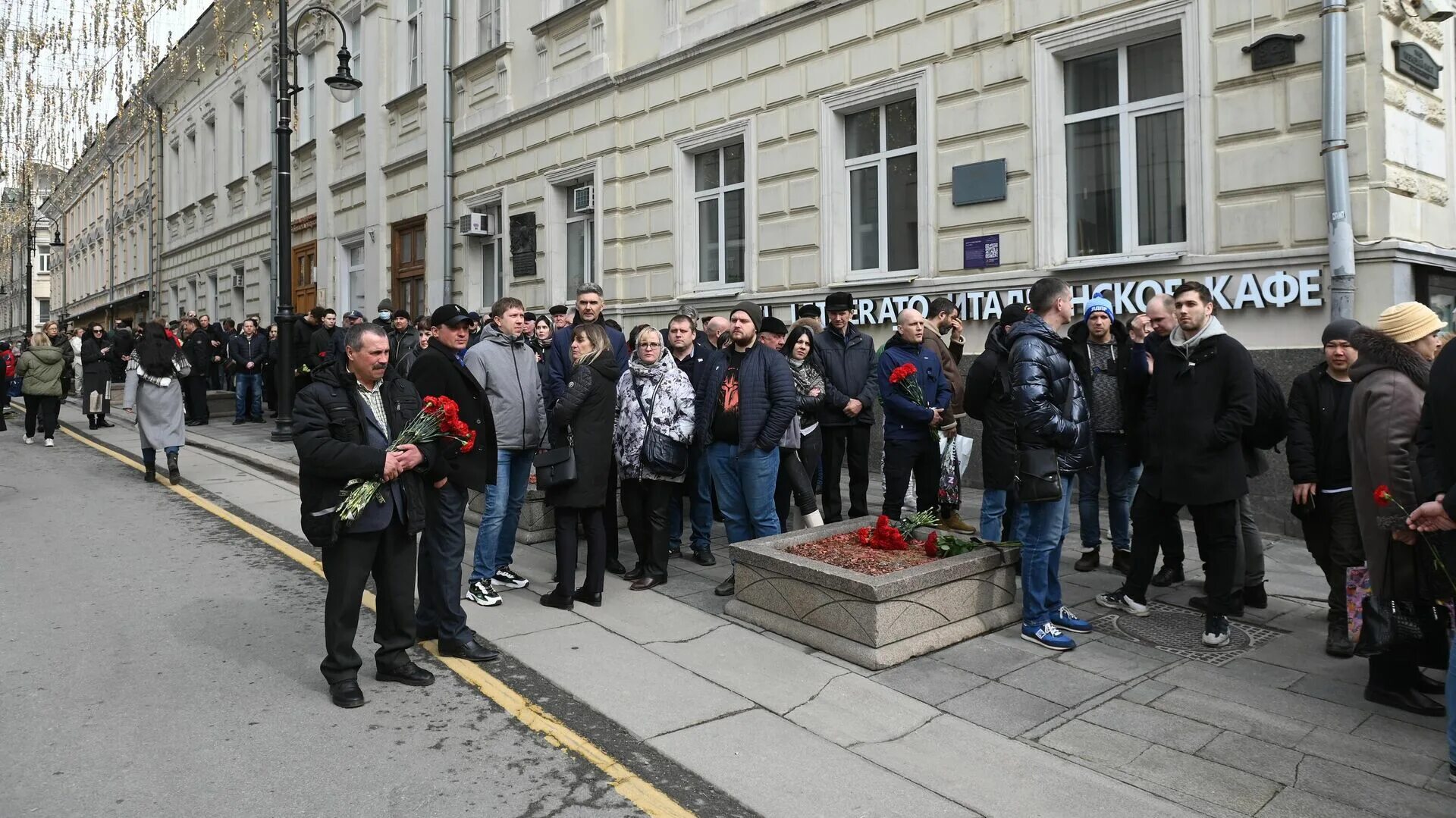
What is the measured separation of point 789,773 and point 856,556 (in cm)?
215

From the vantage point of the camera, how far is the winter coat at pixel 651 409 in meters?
6.46

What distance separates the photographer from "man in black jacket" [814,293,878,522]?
769cm

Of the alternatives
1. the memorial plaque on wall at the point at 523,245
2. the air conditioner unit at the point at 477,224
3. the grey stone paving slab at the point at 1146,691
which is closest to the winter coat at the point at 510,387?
the grey stone paving slab at the point at 1146,691

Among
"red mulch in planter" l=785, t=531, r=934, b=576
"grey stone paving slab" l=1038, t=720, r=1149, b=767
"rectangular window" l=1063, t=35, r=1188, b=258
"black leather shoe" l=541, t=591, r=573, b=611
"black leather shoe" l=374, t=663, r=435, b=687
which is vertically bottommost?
"grey stone paving slab" l=1038, t=720, r=1149, b=767

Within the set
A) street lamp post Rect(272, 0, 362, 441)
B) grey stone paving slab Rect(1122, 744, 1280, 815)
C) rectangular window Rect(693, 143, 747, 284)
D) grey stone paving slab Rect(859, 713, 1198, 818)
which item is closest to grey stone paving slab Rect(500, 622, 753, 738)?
grey stone paving slab Rect(859, 713, 1198, 818)

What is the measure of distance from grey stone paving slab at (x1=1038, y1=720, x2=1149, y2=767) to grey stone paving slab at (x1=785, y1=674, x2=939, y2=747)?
1.78 ft

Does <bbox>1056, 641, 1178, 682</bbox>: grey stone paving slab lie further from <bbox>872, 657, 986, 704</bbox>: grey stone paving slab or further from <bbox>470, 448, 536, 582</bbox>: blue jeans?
<bbox>470, 448, 536, 582</bbox>: blue jeans

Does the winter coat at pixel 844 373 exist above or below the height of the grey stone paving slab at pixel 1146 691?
above

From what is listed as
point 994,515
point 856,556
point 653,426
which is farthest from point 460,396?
point 994,515

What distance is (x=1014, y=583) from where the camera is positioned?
5750 mm

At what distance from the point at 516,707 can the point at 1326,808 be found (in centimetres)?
328

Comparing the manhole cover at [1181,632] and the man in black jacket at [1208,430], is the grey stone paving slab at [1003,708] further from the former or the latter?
the man in black jacket at [1208,430]

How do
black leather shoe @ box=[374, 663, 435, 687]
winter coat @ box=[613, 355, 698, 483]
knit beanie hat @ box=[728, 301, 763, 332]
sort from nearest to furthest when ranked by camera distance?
black leather shoe @ box=[374, 663, 435, 687] < winter coat @ box=[613, 355, 698, 483] < knit beanie hat @ box=[728, 301, 763, 332]

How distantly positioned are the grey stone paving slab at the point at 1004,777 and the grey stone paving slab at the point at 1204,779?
15cm
